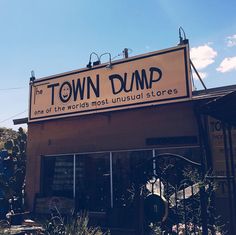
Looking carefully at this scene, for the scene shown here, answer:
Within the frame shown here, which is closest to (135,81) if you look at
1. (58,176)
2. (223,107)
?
(223,107)

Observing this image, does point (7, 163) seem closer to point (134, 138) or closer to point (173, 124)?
point (134, 138)

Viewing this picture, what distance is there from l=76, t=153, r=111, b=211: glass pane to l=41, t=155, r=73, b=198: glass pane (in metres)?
0.38

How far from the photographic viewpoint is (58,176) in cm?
1125

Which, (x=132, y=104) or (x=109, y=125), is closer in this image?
(x=132, y=104)

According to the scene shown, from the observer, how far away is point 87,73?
35.7 feet

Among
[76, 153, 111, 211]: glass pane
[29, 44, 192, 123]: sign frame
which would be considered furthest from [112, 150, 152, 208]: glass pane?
[29, 44, 192, 123]: sign frame

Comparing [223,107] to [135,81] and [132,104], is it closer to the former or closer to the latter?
[132,104]

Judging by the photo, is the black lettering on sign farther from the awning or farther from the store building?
the awning

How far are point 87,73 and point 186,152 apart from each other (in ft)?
15.1

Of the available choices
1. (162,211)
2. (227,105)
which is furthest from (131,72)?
(162,211)

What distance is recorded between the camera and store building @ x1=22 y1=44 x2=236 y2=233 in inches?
352

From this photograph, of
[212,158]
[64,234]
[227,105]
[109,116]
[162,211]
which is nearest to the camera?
[162,211]

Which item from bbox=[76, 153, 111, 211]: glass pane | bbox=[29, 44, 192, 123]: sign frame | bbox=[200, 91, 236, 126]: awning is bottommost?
bbox=[76, 153, 111, 211]: glass pane

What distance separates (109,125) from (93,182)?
2063 millimetres
